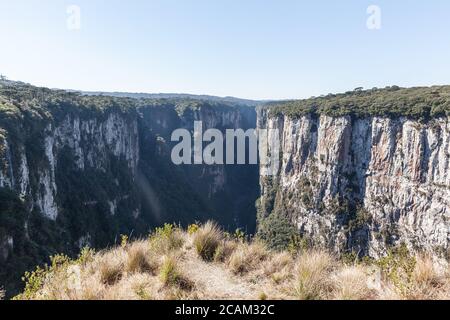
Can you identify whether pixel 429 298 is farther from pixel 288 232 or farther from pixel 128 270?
pixel 288 232

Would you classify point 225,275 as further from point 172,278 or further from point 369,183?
point 369,183

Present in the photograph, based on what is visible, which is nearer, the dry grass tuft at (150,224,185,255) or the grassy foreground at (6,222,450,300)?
the grassy foreground at (6,222,450,300)

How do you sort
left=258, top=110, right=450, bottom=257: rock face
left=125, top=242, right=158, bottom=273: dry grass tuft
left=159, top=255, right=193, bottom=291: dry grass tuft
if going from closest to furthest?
left=159, top=255, right=193, bottom=291: dry grass tuft → left=125, top=242, right=158, bottom=273: dry grass tuft → left=258, top=110, right=450, bottom=257: rock face

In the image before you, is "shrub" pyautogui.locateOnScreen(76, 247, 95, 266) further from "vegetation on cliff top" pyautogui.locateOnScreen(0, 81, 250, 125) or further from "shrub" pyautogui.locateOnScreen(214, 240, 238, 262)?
"vegetation on cliff top" pyautogui.locateOnScreen(0, 81, 250, 125)

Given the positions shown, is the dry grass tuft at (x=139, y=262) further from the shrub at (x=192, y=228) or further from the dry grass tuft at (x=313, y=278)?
the dry grass tuft at (x=313, y=278)

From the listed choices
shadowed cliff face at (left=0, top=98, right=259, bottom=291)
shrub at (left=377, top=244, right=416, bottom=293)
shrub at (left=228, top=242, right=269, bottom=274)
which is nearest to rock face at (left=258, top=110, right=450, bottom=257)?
shadowed cliff face at (left=0, top=98, right=259, bottom=291)

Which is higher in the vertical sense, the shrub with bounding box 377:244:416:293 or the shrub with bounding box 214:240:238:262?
the shrub with bounding box 377:244:416:293

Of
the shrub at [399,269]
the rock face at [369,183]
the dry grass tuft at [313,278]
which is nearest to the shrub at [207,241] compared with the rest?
the dry grass tuft at [313,278]
